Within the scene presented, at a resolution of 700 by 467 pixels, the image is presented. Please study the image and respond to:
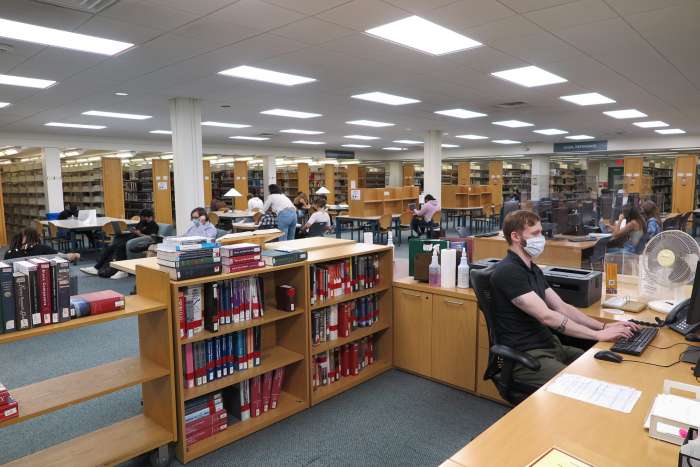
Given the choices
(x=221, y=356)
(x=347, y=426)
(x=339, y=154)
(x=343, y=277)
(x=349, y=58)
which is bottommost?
(x=347, y=426)

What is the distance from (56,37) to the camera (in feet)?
14.0

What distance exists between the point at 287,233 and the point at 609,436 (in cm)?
723

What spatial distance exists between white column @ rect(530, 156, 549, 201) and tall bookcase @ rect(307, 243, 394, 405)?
12.4 m

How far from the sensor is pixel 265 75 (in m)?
5.87

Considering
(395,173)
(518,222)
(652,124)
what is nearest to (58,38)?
(518,222)

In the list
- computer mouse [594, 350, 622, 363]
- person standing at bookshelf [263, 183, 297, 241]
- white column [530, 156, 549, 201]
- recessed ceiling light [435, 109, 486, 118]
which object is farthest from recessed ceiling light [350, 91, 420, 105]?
white column [530, 156, 549, 201]

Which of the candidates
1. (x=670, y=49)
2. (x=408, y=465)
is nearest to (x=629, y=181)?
(x=670, y=49)

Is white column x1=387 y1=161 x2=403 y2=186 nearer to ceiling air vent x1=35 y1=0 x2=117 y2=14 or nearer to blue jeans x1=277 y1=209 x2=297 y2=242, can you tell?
blue jeans x1=277 y1=209 x2=297 y2=242

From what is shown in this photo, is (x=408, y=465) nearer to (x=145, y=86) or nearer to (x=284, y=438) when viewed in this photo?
(x=284, y=438)

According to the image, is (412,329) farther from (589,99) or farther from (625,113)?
(625,113)

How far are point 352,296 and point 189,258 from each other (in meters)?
1.39

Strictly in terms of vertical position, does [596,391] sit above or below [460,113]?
below

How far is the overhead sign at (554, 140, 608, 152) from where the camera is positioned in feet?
48.1

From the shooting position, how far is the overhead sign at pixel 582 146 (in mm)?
14666
